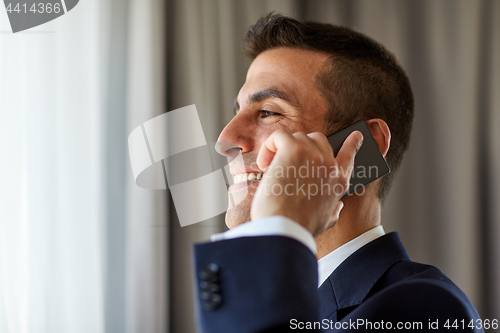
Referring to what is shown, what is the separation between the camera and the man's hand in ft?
1.77

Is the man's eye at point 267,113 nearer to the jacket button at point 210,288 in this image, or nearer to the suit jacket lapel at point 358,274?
the suit jacket lapel at point 358,274

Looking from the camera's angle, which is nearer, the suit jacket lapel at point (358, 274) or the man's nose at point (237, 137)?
the suit jacket lapel at point (358, 274)

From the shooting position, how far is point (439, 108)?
157 centimetres

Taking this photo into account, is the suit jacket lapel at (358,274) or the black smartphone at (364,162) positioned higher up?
the black smartphone at (364,162)

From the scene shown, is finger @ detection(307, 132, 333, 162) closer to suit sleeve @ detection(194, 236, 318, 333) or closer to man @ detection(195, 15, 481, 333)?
man @ detection(195, 15, 481, 333)

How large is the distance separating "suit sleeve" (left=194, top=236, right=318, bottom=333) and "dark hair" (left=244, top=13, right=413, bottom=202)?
1.92 ft

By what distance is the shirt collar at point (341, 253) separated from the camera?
0.94 m

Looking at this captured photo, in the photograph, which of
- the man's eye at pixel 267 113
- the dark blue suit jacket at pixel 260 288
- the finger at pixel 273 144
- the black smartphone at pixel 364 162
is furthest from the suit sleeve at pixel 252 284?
the man's eye at pixel 267 113

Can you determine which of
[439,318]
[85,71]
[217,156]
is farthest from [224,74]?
[439,318]

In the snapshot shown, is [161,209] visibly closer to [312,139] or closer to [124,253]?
[124,253]

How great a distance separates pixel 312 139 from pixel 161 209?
0.84 meters

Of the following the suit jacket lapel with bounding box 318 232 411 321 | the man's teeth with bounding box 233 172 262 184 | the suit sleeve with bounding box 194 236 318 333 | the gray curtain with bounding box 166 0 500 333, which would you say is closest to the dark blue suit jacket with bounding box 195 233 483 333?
the suit sleeve with bounding box 194 236 318 333

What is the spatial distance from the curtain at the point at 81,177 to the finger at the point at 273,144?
74cm

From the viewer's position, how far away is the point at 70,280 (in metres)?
1.14
